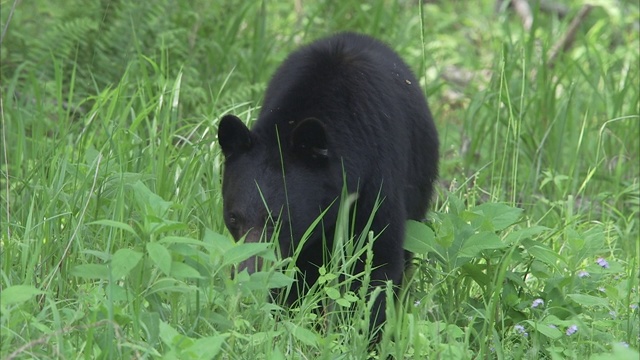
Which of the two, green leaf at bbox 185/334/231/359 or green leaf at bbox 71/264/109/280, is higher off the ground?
green leaf at bbox 71/264/109/280

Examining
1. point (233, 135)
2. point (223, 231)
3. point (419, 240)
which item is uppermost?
point (233, 135)

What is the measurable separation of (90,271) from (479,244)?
5.14ft

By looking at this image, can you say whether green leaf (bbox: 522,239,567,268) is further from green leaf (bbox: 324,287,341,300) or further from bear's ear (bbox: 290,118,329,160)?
green leaf (bbox: 324,287,341,300)

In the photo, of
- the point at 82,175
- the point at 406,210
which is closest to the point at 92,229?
the point at 82,175

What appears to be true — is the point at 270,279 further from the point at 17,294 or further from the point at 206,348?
the point at 17,294

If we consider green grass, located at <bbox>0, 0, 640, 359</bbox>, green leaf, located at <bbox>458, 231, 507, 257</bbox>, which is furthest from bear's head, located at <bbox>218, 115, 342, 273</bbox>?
green leaf, located at <bbox>458, 231, 507, 257</bbox>

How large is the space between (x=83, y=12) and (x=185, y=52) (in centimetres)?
76

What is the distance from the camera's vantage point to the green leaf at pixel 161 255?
3.05 m

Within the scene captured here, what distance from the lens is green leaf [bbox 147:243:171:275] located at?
3049 millimetres

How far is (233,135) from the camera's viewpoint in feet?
14.0

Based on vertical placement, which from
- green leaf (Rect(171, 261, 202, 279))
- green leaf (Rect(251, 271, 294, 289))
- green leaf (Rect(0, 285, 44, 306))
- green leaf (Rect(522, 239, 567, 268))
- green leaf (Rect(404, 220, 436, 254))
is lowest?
green leaf (Rect(404, 220, 436, 254))

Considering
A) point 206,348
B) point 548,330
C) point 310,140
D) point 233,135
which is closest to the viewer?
point 206,348

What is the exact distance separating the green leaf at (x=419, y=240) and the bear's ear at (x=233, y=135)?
772 millimetres

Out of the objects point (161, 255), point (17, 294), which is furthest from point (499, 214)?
point (17, 294)
